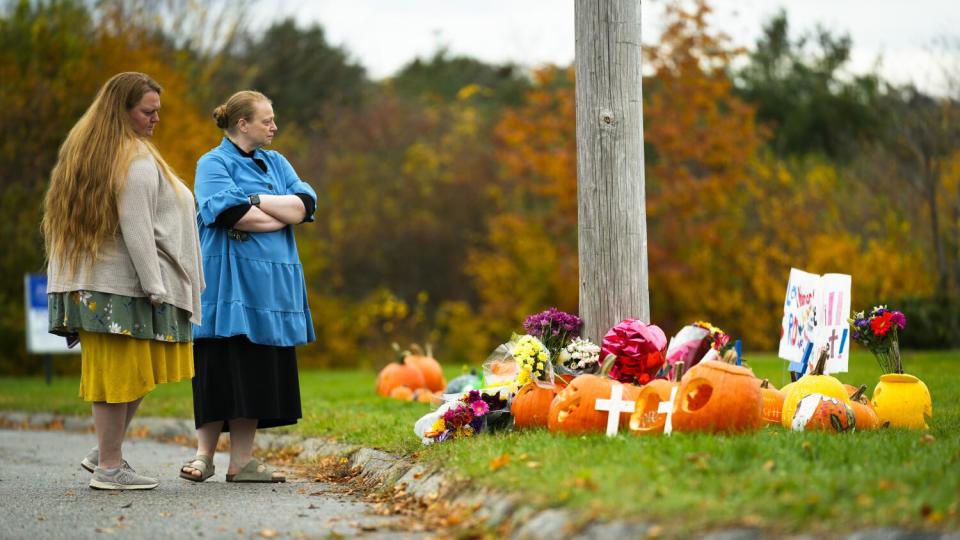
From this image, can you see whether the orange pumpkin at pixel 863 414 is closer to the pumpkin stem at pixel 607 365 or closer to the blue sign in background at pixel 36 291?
the pumpkin stem at pixel 607 365

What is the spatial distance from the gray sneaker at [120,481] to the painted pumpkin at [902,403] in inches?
166

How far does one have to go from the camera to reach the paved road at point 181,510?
198 inches

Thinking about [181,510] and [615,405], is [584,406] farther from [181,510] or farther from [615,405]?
[181,510]

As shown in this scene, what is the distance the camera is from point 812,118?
101ft

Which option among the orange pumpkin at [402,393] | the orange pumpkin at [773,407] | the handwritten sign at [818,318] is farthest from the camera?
the orange pumpkin at [402,393]

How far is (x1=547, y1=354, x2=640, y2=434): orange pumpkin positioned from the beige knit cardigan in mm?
2064

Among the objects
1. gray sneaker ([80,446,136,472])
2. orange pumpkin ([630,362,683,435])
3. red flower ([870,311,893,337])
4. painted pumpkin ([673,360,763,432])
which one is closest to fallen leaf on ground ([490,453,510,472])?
orange pumpkin ([630,362,683,435])

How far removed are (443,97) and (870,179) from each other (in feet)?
53.0

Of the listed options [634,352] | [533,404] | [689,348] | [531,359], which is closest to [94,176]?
[531,359]

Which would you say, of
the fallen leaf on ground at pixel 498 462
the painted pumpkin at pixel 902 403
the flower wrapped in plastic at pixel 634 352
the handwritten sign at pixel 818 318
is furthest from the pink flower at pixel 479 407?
the painted pumpkin at pixel 902 403

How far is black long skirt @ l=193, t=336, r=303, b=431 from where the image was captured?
6477mm

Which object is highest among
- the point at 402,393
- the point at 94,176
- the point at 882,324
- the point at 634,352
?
the point at 94,176

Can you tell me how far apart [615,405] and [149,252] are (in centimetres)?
262

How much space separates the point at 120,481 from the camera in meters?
6.30
